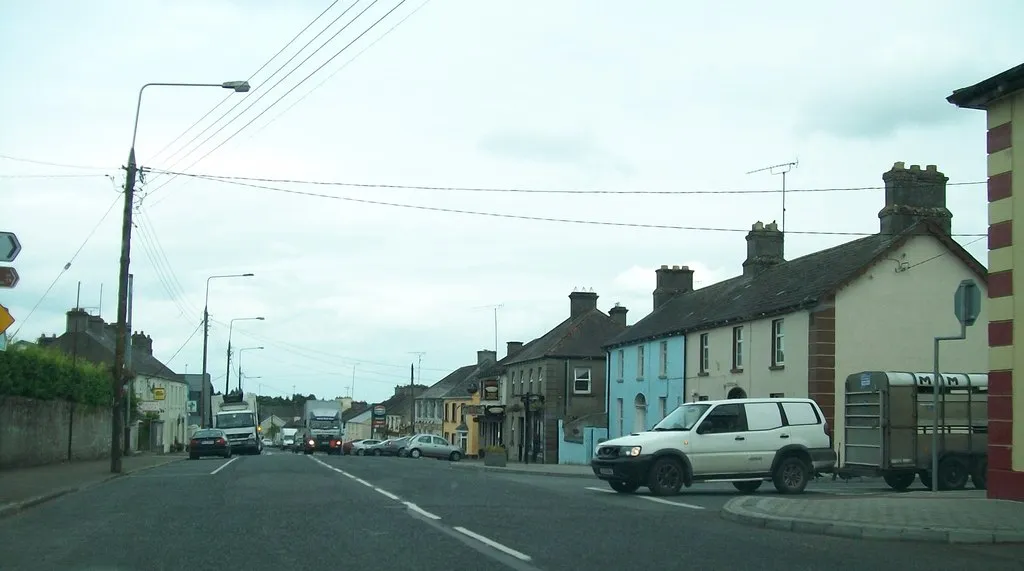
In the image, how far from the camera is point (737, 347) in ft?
117

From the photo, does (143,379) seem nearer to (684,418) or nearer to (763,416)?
(684,418)

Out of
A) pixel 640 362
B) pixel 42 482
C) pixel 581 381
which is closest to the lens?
pixel 42 482

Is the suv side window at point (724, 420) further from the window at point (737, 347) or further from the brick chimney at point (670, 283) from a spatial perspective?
the brick chimney at point (670, 283)

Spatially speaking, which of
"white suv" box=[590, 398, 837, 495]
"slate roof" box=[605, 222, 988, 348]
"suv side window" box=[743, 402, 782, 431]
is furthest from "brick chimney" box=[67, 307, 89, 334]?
"suv side window" box=[743, 402, 782, 431]

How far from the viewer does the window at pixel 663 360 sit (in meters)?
42.2

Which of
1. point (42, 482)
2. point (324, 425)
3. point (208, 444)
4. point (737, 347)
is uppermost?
point (737, 347)

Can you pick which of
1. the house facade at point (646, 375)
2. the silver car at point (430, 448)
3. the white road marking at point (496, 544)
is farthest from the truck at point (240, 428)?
the white road marking at point (496, 544)

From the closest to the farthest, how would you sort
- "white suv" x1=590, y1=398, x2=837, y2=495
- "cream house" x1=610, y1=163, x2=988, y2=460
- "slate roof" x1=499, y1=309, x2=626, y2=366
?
"white suv" x1=590, y1=398, x2=837, y2=495 → "cream house" x1=610, y1=163, x2=988, y2=460 → "slate roof" x1=499, y1=309, x2=626, y2=366

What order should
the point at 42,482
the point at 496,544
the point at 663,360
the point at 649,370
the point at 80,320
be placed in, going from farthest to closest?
the point at 80,320, the point at 649,370, the point at 663,360, the point at 42,482, the point at 496,544

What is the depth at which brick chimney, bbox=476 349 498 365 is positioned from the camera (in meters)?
90.2

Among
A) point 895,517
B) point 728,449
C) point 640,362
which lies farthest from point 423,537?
point 640,362

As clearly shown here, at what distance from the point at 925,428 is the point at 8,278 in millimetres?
17522

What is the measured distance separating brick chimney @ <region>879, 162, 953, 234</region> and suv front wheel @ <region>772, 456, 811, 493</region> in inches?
533

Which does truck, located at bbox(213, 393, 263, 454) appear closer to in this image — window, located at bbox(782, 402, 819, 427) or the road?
the road
